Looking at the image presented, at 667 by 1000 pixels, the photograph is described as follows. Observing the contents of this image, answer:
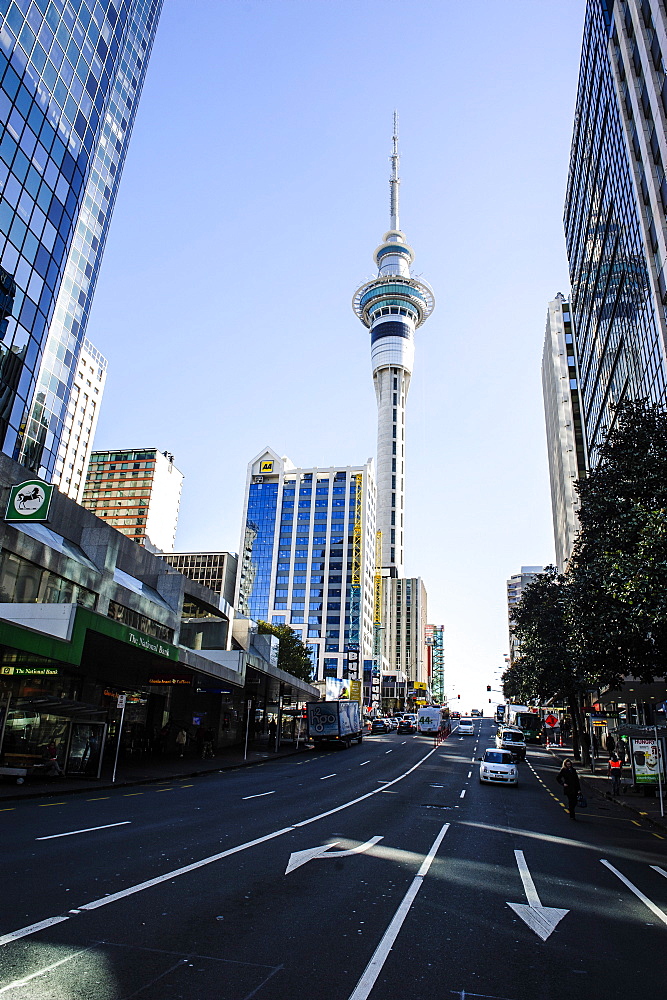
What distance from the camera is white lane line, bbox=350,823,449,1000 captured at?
5637 mm

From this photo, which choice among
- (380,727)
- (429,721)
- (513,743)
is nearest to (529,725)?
(429,721)

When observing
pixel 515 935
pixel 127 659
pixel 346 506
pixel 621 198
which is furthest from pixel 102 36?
pixel 346 506

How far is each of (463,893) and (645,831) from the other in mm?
11953

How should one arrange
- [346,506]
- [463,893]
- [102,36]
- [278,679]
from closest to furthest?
[463,893]
[102,36]
[278,679]
[346,506]

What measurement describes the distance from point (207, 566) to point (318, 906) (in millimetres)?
151612

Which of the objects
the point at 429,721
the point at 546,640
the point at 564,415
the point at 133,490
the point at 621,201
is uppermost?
the point at 133,490

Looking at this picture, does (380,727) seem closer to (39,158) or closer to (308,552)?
(39,158)

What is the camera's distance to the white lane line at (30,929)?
245 inches

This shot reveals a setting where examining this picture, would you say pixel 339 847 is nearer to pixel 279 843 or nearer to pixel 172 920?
pixel 279 843

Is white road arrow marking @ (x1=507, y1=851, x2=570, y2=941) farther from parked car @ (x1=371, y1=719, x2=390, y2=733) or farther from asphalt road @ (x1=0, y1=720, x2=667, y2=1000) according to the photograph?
parked car @ (x1=371, y1=719, x2=390, y2=733)

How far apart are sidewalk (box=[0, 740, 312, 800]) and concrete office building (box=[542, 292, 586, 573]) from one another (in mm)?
56595

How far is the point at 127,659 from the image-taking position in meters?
30.4

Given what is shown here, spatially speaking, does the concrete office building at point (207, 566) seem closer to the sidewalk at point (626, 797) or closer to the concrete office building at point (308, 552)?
the concrete office building at point (308, 552)

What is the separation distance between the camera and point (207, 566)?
155875 mm
